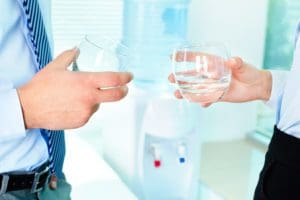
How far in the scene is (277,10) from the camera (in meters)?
2.17

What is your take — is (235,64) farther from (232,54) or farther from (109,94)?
(232,54)

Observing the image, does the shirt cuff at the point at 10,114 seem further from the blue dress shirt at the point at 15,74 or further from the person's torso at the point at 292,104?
the person's torso at the point at 292,104

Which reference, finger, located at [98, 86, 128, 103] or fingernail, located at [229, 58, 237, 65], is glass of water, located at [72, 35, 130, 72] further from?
fingernail, located at [229, 58, 237, 65]

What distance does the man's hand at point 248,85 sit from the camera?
101 cm

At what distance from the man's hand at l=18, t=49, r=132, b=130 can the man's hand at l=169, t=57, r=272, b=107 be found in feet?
1.38

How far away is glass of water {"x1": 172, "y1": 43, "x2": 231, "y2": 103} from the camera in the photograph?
78 centimetres

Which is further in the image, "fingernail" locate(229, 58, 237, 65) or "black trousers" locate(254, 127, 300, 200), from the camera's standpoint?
"black trousers" locate(254, 127, 300, 200)

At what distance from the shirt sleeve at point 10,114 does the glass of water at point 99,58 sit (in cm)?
10

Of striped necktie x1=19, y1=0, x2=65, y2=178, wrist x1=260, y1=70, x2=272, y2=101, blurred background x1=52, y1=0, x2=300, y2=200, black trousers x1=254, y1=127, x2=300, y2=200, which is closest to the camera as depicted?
striped necktie x1=19, y1=0, x2=65, y2=178

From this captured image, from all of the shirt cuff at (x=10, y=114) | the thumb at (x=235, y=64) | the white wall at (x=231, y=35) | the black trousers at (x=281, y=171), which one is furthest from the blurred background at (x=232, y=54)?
the shirt cuff at (x=10, y=114)

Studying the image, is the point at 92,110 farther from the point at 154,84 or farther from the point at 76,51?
the point at 154,84

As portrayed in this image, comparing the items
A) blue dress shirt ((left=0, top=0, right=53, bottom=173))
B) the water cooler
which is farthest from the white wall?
blue dress shirt ((left=0, top=0, right=53, bottom=173))

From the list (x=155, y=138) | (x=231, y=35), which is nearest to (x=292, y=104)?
(x=155, y=138)

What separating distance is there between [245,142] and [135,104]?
2.92 ft
